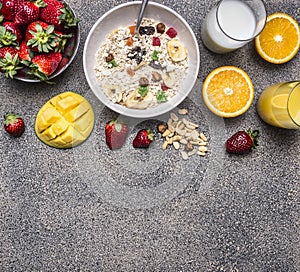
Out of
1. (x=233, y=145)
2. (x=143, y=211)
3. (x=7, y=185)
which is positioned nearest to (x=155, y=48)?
(x=233, y=145)

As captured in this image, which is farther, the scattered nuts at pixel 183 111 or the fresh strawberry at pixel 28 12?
the scattered nuts at pixel 183 111

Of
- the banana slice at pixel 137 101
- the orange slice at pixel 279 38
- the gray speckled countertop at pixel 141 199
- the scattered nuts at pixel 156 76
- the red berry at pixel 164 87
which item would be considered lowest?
the gray speckled countertop at pixel 141 199

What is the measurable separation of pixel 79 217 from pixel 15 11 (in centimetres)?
59

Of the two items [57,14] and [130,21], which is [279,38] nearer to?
[130,21]

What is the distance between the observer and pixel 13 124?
1296 millimetres

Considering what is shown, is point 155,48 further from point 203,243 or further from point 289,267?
point 289,267

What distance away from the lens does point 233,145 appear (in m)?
1.32

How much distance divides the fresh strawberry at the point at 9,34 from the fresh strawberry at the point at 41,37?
0.03 meters

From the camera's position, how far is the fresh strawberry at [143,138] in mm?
1324

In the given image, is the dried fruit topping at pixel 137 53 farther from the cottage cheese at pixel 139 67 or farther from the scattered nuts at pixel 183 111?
the scattered nuts at pixel 183 111

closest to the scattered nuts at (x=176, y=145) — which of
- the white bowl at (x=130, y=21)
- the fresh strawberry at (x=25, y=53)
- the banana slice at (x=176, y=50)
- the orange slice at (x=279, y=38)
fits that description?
the white bowl at (x=130, y=21)

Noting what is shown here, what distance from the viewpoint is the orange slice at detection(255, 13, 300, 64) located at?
4.36 ft

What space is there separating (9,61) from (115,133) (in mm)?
340

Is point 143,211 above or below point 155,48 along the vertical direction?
below
